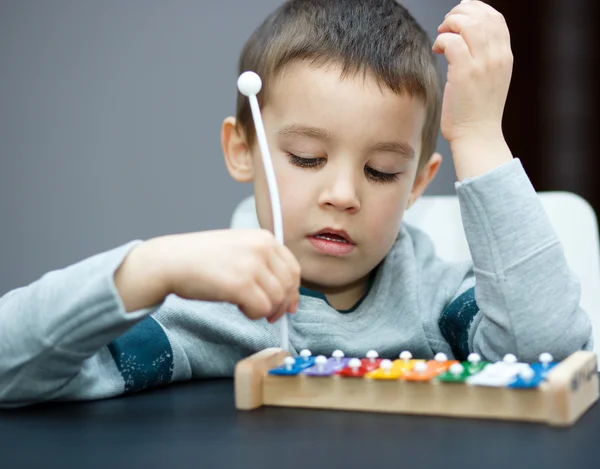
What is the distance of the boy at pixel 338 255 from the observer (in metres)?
0.73

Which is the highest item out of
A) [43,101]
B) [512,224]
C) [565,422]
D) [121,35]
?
[121,35]

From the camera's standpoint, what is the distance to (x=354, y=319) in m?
1.03

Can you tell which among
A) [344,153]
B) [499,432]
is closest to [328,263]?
[344,153]

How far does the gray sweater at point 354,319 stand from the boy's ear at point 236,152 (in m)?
0.21

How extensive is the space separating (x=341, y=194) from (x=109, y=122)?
37.0 inches

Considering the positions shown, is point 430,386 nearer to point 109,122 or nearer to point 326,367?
point 326,367

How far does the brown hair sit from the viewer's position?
1.02 metres

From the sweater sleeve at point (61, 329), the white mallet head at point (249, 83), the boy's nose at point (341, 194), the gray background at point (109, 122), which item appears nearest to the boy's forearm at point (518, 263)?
the boy's nose at point (341, 194)

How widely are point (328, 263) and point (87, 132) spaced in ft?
2.94

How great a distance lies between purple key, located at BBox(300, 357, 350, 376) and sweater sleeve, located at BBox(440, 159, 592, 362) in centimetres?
19

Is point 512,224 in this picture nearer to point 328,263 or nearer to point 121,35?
point 328,263

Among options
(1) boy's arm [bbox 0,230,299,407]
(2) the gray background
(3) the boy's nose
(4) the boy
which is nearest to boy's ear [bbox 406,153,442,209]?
(4) the boy

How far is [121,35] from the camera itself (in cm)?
176

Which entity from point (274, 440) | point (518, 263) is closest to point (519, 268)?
point (518, 263)
